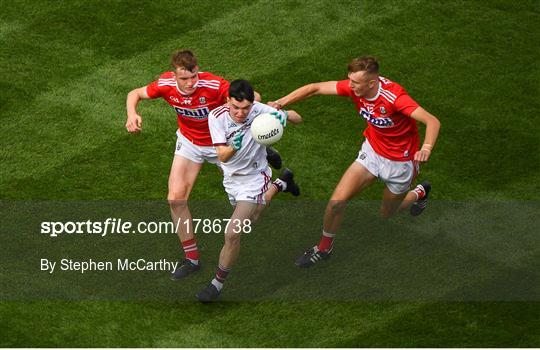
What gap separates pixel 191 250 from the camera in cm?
1433

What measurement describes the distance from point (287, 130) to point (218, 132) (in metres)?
3.38

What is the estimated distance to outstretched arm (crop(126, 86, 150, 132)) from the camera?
533 inches

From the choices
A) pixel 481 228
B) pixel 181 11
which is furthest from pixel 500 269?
pixel 181 11

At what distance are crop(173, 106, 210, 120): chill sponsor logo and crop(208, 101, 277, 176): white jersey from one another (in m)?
0.39

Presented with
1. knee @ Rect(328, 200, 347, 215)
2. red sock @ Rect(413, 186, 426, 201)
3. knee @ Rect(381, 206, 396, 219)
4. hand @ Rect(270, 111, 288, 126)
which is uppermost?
hand @ Rect(270, 111, 288, 126)

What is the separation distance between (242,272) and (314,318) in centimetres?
128

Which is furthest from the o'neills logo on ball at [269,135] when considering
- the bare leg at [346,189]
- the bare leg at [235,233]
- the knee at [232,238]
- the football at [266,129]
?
the bare leg at [346,189]


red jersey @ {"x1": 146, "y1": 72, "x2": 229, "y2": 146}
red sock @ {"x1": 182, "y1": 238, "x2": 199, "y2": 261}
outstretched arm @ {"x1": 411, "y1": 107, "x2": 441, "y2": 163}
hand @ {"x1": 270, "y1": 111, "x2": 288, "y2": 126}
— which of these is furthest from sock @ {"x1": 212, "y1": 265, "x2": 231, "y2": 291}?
outstretched arm @ {"x1": 411, "y1": 107, "x2": 441, "y2": 163}

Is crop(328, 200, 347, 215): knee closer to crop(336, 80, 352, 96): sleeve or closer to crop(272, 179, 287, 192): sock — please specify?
crop(272, 179, 287, 192): sock

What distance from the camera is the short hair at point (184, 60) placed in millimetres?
13664

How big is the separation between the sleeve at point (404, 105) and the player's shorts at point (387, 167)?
0.76m

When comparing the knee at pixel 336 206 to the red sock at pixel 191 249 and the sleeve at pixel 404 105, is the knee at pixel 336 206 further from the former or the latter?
the red sock at pixel 191 249

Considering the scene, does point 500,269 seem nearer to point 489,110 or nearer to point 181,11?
point 489,110

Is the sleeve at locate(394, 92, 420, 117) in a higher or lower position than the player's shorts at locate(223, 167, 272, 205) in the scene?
higher
